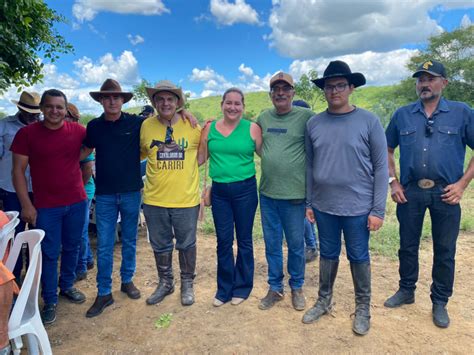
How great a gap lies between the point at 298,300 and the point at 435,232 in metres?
1.41

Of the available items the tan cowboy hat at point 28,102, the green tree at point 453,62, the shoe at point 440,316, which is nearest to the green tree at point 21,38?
the tan cowboy hat at point 28,102

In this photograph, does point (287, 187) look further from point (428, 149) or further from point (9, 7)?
point (9, 7)

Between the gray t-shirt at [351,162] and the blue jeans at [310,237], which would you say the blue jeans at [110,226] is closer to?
the gray t-shirt at [351,162]

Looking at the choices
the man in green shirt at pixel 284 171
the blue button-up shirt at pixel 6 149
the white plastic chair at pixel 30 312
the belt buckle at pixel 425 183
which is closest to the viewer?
the white plastic chair at pixel 30 312

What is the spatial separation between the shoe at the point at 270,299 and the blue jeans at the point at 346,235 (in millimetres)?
675

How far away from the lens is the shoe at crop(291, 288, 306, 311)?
350cm

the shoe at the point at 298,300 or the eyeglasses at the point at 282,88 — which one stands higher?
the eyeglasses at the point at 282,88

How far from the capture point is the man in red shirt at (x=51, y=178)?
3.29m

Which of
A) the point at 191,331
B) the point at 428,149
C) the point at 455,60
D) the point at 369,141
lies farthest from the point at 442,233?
the point at 455,60

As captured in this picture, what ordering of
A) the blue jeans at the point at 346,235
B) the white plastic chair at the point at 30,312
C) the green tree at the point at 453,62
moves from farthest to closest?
the green tree at the point at 453,62, the blue jeans at the point at 346,235, the white plastic chair at the point at 30,312

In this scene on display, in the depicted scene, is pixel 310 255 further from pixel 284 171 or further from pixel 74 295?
pixel 74 295

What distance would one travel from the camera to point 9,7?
3518 millimetres

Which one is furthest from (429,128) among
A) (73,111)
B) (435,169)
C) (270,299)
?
(73,111)

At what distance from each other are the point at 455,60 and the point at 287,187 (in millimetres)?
35119
